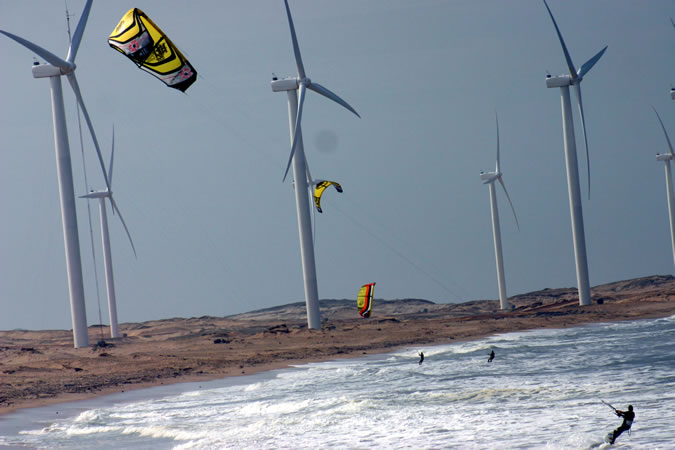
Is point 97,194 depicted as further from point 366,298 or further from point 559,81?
point 559,81

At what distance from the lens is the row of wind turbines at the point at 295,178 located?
43.3 meters

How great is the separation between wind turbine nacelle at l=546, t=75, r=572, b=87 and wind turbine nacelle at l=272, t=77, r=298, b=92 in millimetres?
20690

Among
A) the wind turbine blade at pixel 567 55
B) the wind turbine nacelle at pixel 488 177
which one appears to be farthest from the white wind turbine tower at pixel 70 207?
the wind turbine nacelle at pixel 488 177

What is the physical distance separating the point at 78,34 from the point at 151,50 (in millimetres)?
22816

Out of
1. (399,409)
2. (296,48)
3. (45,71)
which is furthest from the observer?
(296,48)

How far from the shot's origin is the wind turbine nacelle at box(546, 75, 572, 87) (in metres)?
61.8

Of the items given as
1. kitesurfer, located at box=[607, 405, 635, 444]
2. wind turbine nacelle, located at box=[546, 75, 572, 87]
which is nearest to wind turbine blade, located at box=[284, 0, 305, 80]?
wind turbine nacelle, located at box=[546, 75, 572, 87]

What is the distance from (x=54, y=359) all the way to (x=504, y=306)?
46.6 metres

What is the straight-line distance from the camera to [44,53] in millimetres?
42625

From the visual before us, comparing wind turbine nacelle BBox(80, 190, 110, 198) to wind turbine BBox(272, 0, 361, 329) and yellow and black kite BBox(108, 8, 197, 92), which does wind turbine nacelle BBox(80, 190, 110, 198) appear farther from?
yellow and black kite BBox(108, 8, 197, 92)

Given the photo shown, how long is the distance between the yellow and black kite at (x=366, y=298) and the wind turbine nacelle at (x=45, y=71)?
22811 mm

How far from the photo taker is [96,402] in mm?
24375

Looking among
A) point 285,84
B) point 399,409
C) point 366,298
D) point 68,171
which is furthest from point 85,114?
point 399,409

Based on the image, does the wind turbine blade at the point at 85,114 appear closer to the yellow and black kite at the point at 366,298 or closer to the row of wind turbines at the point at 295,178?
the row of wind turbines at the point at 295,178
